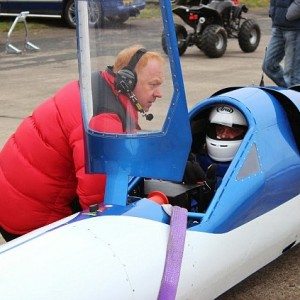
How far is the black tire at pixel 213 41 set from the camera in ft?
39.9

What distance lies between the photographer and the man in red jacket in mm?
2988

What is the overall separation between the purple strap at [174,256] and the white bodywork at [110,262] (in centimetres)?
2

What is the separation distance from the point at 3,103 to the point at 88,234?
626 centimetres

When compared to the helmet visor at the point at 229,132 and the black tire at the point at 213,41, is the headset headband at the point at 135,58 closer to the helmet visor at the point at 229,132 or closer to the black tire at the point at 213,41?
the helmet visor at the point at 229,132

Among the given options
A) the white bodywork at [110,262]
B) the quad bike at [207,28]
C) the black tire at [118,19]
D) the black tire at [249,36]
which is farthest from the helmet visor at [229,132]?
the black tire at [249,36]

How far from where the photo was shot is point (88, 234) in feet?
8.60

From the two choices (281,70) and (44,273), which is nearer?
(44,273)

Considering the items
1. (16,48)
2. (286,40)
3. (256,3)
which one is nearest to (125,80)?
(286,40)

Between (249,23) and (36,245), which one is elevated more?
(36,245)

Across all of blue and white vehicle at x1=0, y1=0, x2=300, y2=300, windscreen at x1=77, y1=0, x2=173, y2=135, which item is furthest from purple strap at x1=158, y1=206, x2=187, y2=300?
windscreen at x1=77, y1=0, x2=173, y2=135

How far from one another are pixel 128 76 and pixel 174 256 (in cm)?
78

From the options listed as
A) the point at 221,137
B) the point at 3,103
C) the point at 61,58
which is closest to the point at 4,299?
the point at 221,137

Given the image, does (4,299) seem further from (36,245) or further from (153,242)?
(153,242)

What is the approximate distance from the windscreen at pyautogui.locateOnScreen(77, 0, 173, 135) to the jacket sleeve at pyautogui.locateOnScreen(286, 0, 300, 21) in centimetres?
391
